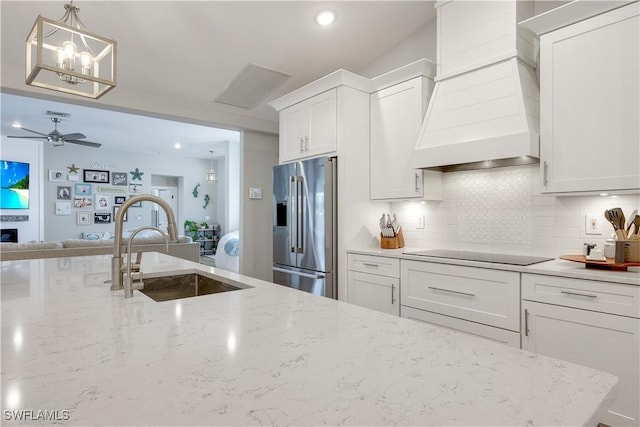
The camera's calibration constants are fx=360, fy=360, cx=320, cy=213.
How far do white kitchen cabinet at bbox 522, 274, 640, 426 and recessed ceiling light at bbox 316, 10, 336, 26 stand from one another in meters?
2.58

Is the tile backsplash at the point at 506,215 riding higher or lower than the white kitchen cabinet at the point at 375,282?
higher

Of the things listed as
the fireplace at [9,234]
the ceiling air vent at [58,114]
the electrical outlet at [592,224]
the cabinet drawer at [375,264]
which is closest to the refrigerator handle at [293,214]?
the cabinet drawer at [375,264]

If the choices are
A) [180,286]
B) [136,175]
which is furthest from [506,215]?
[136,175]

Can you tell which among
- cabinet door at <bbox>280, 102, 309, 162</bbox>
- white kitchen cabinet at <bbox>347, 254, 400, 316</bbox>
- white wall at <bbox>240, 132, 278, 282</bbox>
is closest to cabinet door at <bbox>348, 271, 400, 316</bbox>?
white kitchen cabinet at <bbox>347, 254, 400, 316</bbox>

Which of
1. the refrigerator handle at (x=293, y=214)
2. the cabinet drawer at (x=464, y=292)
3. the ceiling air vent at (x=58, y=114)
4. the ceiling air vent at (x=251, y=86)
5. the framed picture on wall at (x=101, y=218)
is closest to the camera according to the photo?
the cabinet drawer at (x=464, y=292)

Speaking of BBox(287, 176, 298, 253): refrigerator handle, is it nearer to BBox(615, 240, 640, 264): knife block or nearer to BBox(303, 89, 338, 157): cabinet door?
BBox(303, 89, 338, 157): cabinet door

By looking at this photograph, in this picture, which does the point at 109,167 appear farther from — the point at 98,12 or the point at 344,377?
the point at 344,377

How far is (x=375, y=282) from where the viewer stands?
9.52ft

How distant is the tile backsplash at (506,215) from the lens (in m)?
2.34

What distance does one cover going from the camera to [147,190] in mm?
9180

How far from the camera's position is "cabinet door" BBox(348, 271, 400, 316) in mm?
2744

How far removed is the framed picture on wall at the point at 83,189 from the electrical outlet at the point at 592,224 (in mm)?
9370

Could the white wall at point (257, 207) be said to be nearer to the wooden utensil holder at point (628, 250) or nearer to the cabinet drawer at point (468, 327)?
the cabinet drawer at point (468, 327)

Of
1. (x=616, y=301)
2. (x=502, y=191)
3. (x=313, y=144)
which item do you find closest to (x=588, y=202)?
(x=502, y=191)
